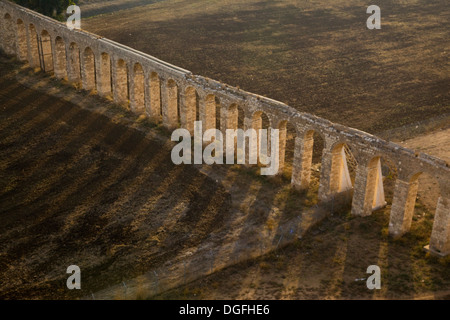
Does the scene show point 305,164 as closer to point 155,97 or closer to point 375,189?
point 375,189

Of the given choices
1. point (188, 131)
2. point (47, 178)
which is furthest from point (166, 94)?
point (47, 178)

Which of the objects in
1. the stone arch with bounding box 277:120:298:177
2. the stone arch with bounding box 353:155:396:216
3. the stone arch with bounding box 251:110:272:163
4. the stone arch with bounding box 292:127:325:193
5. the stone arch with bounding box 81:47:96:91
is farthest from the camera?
the stone arch with bounding box 81:47:96:91

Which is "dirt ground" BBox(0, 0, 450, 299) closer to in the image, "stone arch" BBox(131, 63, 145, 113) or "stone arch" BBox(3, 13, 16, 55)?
"stone arch" BBox(131, 63, 145, 113)

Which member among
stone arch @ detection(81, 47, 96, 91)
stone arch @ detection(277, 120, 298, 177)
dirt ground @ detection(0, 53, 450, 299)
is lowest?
dirt ground @ detection(0, 53, 450, 299)

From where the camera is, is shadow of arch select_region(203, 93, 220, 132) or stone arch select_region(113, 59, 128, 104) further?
stone arch select_region(113, 59, 128, 104)

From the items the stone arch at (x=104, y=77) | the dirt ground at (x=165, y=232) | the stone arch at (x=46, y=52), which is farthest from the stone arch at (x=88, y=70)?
the dirt ground at (x=165, y=232)

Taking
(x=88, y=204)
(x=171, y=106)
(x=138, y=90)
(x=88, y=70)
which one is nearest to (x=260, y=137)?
(x=171, y=106)

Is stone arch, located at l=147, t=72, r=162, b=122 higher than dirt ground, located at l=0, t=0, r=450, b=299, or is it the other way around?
stone arch, located at l=147, t=72, r=162, b=122

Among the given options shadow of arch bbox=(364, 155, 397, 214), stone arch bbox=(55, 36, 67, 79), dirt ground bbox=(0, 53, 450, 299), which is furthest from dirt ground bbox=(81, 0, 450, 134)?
dirt ground bbox=(0, 53, 450, 299)

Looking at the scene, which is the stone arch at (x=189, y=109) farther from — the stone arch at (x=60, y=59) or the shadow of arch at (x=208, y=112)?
the stone arch at (x=60, y=59)
